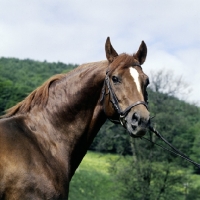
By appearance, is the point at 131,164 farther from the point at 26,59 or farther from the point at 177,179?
the point at 26,59

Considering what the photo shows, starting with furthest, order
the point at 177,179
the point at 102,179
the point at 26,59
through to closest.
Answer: the point at 26,59
the point at 102,179
the point at 177,179

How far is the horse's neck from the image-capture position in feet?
20.7

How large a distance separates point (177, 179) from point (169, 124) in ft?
18.6

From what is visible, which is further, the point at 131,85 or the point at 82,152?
the point at 82,152

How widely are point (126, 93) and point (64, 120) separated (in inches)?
44.0

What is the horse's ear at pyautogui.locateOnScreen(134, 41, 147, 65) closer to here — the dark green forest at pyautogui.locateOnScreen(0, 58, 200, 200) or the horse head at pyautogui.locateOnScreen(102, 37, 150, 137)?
the horse head at pyautogui.locateOnScreen(102, 37, 150, 137)

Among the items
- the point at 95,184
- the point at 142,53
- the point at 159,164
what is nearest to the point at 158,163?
the point at 159,164

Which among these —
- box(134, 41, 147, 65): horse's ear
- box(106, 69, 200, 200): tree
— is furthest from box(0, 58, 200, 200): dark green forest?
box(134, 41, 147, 65): horse's ear

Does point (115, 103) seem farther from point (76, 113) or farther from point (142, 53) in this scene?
point (142, 53)

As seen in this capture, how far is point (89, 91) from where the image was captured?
645 cm

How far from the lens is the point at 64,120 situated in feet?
21.0

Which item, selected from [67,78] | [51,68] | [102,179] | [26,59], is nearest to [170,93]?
A: [102,179]

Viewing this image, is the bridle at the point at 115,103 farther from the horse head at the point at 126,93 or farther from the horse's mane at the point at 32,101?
the horse's mane at the point at 32,101

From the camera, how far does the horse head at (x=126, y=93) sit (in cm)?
579
